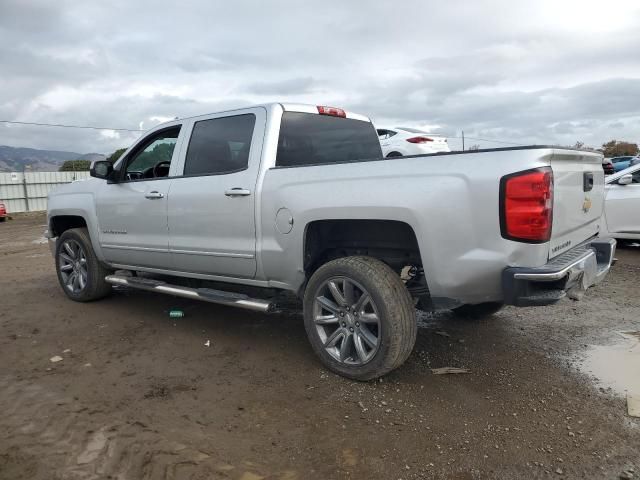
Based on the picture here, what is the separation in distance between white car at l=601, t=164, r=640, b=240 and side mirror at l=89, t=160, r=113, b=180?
683cm

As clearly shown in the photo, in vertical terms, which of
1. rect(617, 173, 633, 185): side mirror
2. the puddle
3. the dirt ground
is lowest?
the puddle

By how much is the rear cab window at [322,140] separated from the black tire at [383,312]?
2.82 ft

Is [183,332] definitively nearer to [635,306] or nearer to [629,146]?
[635,306]

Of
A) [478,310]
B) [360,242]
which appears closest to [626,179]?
[478,310]

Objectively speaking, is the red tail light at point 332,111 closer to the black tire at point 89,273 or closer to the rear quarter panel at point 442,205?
the rear quarter panel at point 442,205

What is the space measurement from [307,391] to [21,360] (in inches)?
94.1

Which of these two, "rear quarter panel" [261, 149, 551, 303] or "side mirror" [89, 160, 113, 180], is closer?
"rear quarter panel" [261, 149, 551, 303]

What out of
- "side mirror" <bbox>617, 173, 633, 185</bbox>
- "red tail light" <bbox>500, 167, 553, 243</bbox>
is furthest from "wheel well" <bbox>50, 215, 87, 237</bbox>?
"side mirror" <bbox>617, 173, 633, 185</bbox>

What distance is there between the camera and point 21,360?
4152mm

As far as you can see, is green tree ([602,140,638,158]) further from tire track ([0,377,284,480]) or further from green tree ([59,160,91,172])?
tire track ([0,377,284,480])

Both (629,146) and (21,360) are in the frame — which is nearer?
(21,360)

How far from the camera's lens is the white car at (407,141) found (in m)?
11.8

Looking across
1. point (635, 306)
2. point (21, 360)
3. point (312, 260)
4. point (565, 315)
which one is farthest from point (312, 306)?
point (635, 306)

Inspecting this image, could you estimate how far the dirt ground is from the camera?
264cm
